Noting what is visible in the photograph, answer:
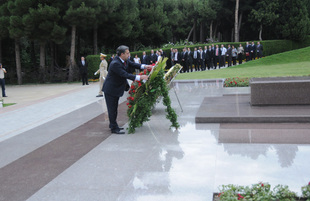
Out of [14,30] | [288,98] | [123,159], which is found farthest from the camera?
[14,30]

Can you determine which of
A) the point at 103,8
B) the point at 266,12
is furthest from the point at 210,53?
the point at 266,12

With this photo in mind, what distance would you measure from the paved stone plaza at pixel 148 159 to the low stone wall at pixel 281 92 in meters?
1.26

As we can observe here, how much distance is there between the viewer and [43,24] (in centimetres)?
2452

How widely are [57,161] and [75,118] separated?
431 centimetres

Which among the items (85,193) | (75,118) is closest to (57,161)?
(85,193)

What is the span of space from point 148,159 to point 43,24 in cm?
2093

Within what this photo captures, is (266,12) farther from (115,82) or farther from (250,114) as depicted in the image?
(115,82)

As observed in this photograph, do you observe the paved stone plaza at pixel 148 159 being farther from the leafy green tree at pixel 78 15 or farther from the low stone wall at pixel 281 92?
the leafy green tree at pixel 78 15

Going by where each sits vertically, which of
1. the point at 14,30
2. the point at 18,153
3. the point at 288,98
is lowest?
the point at 18,153

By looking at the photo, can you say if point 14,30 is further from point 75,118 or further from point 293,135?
point 293,135

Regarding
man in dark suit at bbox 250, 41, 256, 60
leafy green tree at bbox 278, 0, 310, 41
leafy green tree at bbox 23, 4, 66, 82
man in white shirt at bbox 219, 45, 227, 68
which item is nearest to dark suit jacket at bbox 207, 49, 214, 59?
man in white shirt at bbox 219, 45, 227, 68

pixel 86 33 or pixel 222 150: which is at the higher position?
pixel 86 33

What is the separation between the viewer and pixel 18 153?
7047 millimetres

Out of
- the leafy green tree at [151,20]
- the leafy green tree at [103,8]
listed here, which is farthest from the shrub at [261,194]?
the leafy green tree at [151,20]
